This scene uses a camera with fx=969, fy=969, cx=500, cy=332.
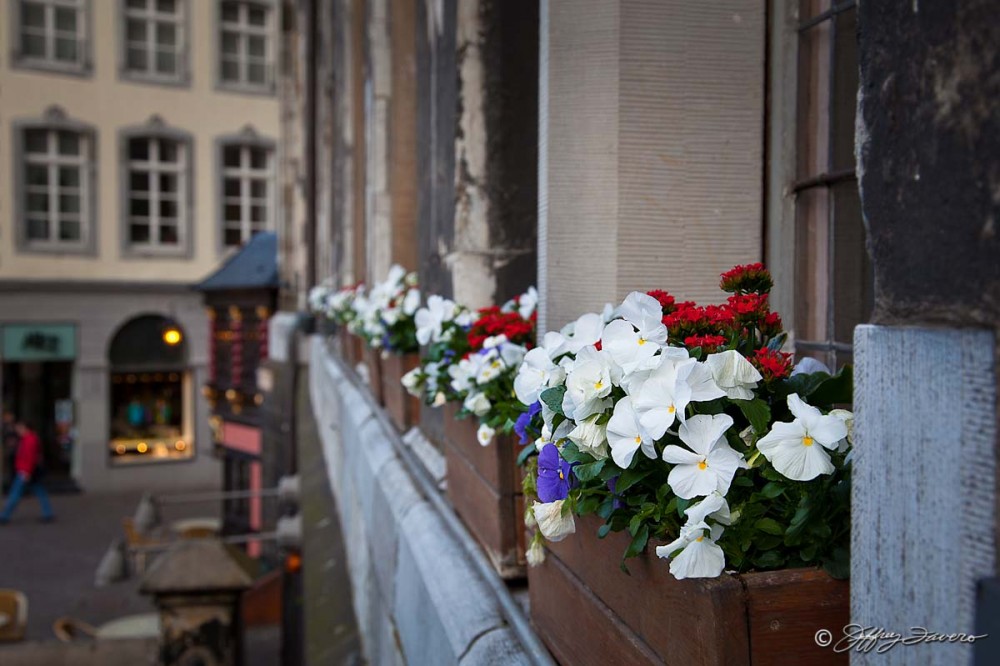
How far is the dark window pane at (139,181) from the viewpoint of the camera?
1842cm

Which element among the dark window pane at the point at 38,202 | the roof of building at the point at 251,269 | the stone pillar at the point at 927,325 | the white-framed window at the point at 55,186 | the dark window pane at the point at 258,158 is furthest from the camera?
the dark window pane at the point at 258,158

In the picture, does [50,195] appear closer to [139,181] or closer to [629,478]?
[139,181]

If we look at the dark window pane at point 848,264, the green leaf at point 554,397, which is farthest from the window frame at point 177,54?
the green leaf at point 554,397

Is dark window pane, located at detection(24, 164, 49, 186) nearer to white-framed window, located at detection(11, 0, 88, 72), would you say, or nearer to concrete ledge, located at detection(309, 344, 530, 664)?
white-framed window, located at detection(11, 0, 88, 72)

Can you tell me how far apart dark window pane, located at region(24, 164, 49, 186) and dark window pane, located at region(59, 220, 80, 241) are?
30.8 inches

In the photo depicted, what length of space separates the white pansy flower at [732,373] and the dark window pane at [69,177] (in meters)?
18.8

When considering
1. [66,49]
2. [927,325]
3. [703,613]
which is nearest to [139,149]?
[66,49]

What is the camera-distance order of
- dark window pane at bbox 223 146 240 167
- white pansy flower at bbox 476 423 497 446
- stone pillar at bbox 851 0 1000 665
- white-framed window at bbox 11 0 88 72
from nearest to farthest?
1. stone pillar at bbox 851 0 1000 665
2. white pansy flower at bbox 476 423 497 446
3. white-framed window at bbox 11 0 88 72
4. dark window pane at bbox 223 146 240 167

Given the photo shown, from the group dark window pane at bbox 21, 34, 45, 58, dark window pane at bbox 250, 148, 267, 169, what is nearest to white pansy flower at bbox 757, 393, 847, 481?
dark window pane at bbox 21, 34, 45, 58

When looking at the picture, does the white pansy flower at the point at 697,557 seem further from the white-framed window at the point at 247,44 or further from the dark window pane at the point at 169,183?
the white-framed window at the point at 247,44

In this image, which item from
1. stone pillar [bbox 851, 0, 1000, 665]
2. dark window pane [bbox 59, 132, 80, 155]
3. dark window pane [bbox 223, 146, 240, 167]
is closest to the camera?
stone pillar [bbox 851, 0, 1000, 665]

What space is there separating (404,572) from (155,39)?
18600mm

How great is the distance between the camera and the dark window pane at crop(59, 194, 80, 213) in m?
17.7

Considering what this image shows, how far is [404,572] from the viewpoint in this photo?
226 cm
